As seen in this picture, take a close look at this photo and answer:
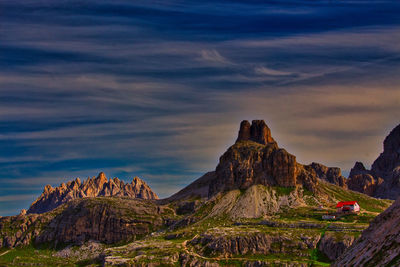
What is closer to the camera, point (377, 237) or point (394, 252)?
point (394, 252)

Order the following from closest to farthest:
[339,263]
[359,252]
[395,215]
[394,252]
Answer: [394,252]
[395,215]
[359,252]
[339,263]

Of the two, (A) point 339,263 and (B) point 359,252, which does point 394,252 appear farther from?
(A) point 339,263

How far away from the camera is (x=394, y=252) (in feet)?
319

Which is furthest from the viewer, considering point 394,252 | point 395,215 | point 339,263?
point 339,263

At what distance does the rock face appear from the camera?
99000 millimetres

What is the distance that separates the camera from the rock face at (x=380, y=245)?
325 feet

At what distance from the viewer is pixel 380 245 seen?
106 m

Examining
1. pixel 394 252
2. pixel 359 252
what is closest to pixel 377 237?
pixel 359 252

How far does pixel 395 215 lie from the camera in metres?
107

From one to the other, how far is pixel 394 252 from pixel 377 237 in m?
14.1

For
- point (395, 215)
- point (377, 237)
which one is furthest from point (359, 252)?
point (395, 215)

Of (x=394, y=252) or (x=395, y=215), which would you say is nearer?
(x=394, y=252)

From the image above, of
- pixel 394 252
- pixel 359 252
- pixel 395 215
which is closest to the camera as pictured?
pixel 394 252

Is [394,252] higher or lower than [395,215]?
lower
